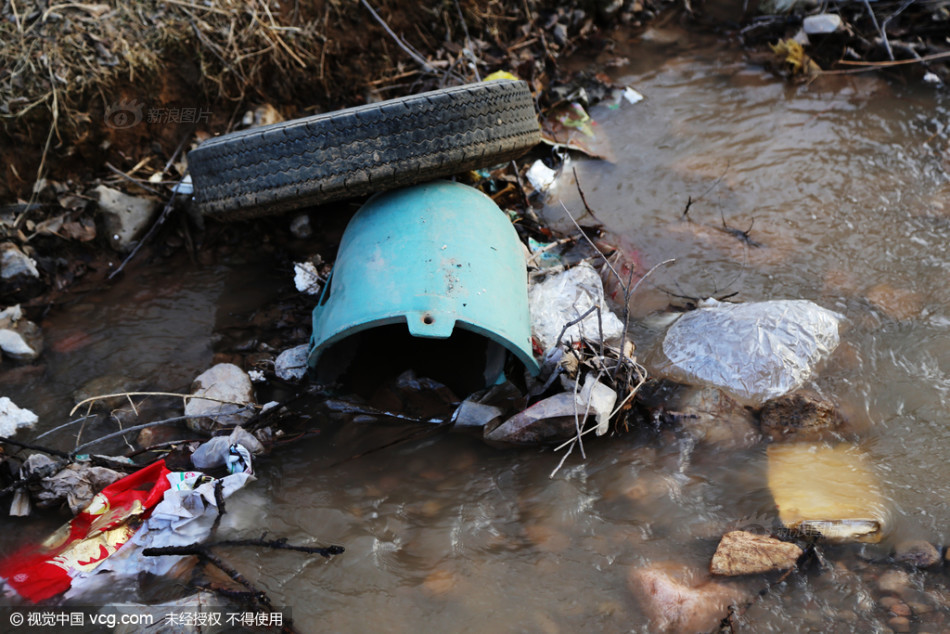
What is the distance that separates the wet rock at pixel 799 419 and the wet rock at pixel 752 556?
Answer: 1.66ft

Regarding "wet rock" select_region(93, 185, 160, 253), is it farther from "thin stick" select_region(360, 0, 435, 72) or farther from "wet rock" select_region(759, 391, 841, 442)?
"wet rock" select_region(759, 391, 841, 442)

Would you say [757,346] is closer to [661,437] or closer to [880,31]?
[661,437]

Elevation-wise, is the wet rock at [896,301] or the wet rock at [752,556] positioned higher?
the wet rock at [896,301]

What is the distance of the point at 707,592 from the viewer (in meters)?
1.99

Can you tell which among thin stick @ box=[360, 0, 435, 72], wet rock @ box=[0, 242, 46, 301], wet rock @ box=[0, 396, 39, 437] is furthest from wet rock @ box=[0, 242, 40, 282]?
thin stick @ box=[360, 0, 435, 72]

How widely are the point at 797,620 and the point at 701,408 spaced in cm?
85

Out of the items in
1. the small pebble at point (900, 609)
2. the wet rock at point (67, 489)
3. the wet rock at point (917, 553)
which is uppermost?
the wet rock at point (67, 489)

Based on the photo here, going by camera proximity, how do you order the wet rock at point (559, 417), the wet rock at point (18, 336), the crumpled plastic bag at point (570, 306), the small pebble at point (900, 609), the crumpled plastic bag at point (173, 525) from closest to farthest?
the small pebble at point (900, 609) < the crumpled plastic bag at point (173, 525) < the wet rock at point (559, 417) < the crumpled plastic bag at point (570, 306) < the wet rock at point (18, 336)

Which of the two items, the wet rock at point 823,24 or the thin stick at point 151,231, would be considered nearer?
the thin stick at point 151,231

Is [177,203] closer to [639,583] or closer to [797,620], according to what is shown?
[639,583]

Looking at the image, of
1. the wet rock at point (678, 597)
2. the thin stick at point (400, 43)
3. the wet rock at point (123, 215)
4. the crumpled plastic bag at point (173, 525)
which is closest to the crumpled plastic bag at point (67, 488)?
the crumpled plastic bag at point (173, 525)

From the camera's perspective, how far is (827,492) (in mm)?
2238

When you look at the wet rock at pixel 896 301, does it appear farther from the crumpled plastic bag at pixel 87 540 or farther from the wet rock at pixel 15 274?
the wet rock at pixel 15 274

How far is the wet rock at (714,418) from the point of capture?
98.0 inches
